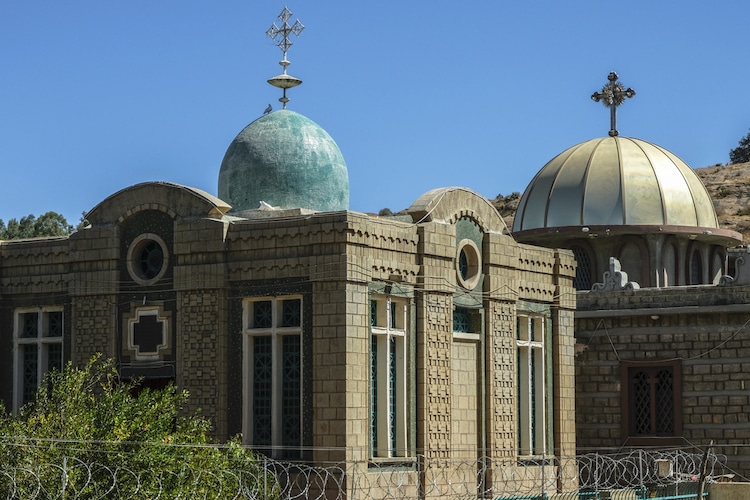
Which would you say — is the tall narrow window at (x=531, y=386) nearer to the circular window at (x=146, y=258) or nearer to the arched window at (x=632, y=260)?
the circular window at (x=146, y=258)

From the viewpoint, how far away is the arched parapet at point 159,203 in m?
25.3

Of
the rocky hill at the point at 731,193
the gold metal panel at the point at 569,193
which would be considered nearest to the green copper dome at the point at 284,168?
the gold metal panel at the point at 569,193

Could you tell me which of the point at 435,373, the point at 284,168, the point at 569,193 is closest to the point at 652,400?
the point at 569,193

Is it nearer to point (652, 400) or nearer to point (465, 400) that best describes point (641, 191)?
point (652, 400)

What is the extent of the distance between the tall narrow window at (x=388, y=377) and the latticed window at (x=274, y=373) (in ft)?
4.39

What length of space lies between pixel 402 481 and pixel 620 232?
14.3 m

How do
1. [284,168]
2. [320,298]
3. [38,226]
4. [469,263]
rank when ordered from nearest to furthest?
[320,298]
[284,168]
[469,263]
[38,226]

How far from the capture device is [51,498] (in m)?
19.2

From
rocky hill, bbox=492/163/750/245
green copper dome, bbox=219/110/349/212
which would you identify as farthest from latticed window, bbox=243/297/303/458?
rocky hill, bbox=492/163/750/245

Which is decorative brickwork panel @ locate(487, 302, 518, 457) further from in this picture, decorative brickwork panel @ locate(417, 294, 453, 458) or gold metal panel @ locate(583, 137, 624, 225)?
gold metal panel @ locate(583, 137, 624, 225)

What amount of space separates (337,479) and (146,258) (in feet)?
19.5

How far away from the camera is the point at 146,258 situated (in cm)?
2650

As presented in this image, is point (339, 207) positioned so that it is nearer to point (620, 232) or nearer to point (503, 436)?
point (503, 436)

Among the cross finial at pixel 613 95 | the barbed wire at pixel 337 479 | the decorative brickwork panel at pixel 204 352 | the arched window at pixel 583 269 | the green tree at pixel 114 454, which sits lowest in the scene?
the barbed wire at pixel 337 479
